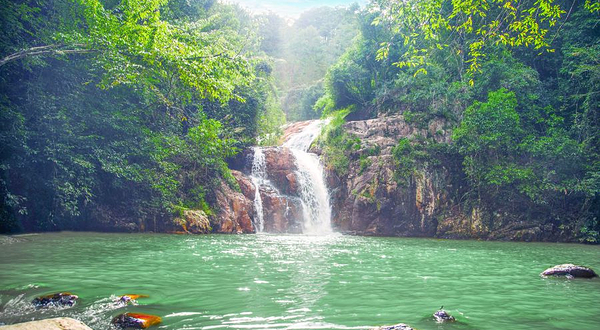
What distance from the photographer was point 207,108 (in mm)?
26219

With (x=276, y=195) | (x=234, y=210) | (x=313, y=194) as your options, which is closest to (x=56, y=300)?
(x=234, y=210)

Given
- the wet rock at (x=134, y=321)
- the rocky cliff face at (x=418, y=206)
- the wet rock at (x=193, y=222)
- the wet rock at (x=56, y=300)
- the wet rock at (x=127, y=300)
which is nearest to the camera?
the wet rock at (x=134, y=321)

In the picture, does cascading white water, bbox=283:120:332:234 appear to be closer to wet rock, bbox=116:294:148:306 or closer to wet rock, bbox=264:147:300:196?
wet rock, bbox=264:147:300:196

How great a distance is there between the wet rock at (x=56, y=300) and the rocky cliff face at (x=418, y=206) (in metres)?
17.6

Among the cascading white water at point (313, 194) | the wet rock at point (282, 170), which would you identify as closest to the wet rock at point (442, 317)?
the cascading white water at point (313, 194)

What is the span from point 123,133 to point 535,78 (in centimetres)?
2194

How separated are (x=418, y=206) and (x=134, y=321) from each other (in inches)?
746

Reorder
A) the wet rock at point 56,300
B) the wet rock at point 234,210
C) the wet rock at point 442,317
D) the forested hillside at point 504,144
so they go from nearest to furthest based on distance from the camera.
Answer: the wet rock at point 442,317 < the wet rock at point 56,300 < the forested hillside at point 504,144 < the wet rock at point 234,210

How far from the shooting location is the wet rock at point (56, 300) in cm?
480

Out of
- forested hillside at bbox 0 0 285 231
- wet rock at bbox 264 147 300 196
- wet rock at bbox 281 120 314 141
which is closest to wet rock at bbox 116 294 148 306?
forested hillside at bbox 0 0 285 231

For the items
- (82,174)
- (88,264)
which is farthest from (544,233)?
(82,174)

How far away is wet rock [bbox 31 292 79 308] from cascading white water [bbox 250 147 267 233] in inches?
640

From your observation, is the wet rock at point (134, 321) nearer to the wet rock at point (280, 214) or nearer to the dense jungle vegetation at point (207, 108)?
the dense jungle vegetation at point (207, 108)

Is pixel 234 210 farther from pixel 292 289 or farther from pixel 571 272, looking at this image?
pixel 571 272
